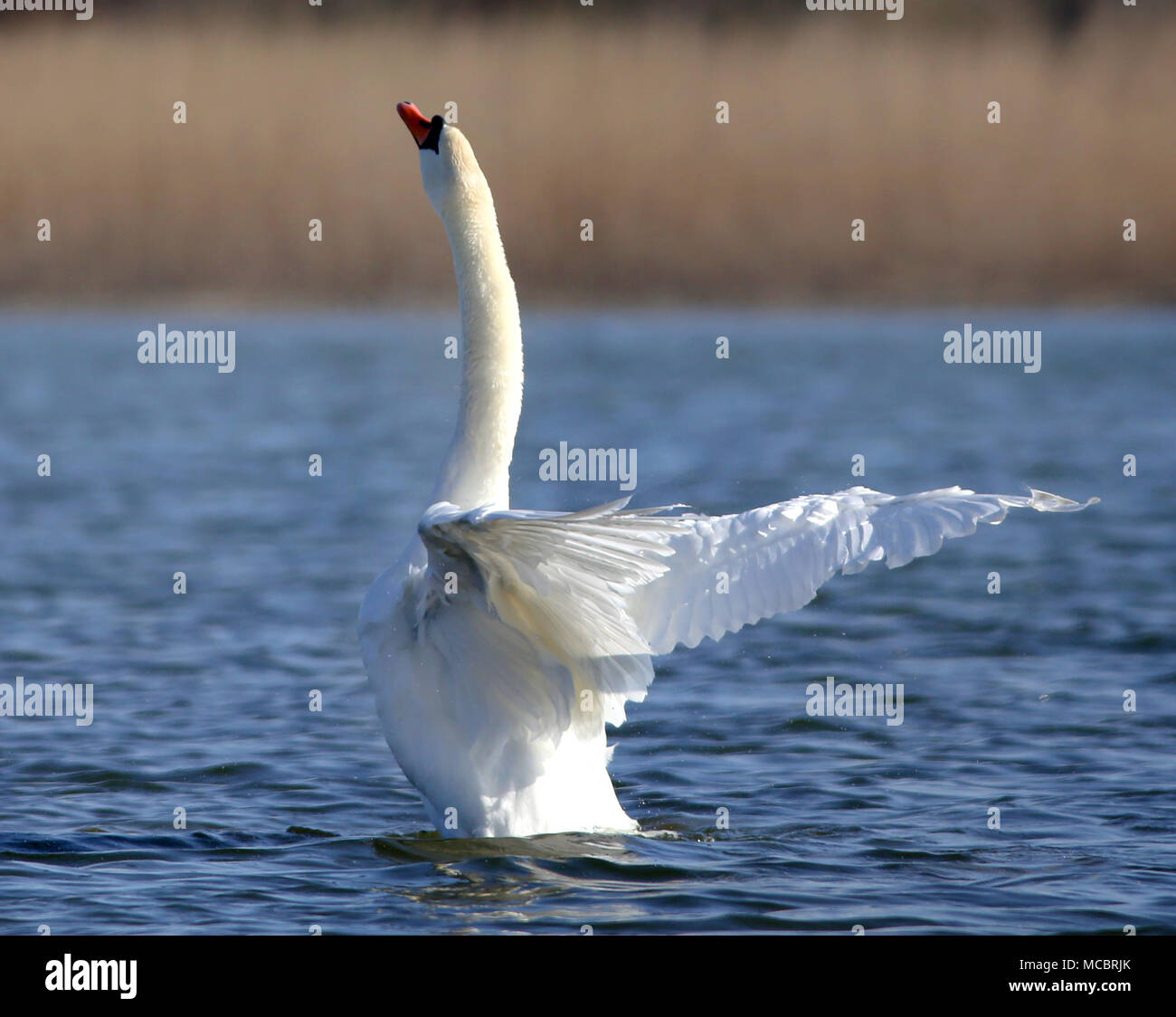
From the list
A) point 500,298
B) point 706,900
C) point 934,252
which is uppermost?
point 934,252

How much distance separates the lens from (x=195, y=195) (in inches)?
1101

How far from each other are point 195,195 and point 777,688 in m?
18.9

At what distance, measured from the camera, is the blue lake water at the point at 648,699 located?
731 cm

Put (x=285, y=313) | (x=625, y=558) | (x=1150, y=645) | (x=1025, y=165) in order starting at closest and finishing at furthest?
→ (x=625, y=558), (x=1150, y=645), (x=1025, y=165), (x=285, y=313)

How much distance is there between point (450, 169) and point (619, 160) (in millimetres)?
20944

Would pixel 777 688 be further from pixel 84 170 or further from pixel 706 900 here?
pixel 84 170

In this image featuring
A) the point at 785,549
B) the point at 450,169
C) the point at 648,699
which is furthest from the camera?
the point at 648,699

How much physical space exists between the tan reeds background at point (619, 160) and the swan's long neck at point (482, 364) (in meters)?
18.9

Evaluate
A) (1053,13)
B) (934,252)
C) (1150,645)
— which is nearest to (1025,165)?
(934,252)

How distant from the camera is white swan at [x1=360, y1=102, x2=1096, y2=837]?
7086 millimetres

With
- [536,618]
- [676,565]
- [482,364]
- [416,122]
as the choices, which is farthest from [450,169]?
[536,618]

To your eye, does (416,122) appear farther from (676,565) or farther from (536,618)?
(536,618)

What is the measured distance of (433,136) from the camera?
8250 mm

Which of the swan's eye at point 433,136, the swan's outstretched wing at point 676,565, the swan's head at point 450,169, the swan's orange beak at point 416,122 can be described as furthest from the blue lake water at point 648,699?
the swan's orange beak at point 416,122
